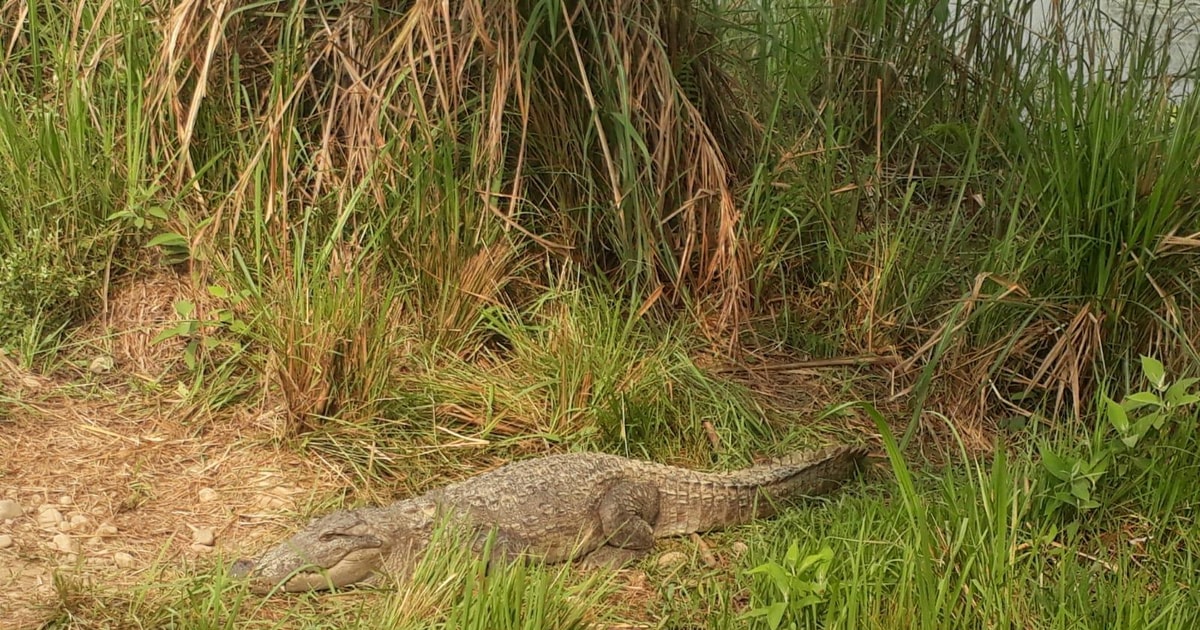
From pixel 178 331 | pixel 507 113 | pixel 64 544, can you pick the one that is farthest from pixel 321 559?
pixel 507 113

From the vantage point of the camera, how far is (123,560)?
3.07m

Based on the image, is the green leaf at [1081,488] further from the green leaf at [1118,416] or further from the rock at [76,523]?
the rock at [76,523]

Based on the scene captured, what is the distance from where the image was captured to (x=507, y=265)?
4.05 meters

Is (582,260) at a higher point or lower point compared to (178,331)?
higher

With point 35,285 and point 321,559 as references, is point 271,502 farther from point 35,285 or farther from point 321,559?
point 35,285

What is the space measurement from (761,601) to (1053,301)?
61.0 inches

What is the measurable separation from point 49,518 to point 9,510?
100 mm

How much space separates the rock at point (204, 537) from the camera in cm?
322

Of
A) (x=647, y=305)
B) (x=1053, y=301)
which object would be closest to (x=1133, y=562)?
(x=1053, y=301)

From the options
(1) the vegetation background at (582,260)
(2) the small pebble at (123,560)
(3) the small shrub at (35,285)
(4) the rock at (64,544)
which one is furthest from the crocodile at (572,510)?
(3) the small shrub at (35,285)

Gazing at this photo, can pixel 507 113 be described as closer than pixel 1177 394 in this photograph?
No

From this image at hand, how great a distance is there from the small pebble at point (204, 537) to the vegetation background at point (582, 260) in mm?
59

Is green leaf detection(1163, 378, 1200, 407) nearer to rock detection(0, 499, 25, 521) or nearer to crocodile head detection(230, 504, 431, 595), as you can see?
crocodile head detection(230, 504, 431, 595)

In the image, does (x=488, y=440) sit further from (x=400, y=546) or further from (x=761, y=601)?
(x=761, y=601)
